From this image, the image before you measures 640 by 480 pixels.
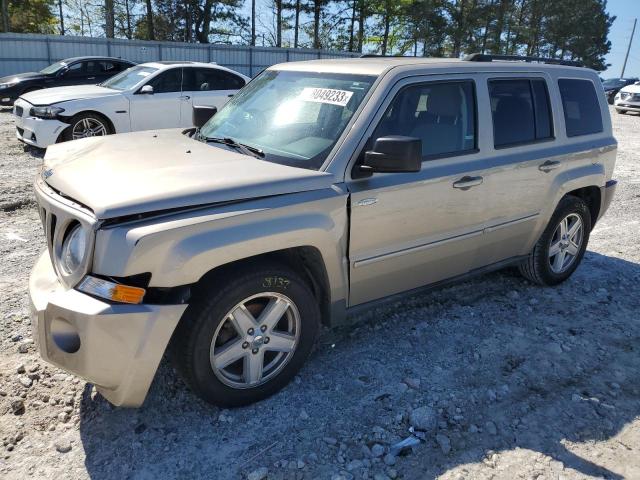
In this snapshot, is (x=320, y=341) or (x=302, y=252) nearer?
(x=302, y=252)

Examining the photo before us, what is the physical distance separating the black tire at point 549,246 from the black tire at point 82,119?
293 inches

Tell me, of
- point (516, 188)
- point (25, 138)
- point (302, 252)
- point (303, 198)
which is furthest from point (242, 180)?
point (25, 138)

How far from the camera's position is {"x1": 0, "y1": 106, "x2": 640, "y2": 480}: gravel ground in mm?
2779

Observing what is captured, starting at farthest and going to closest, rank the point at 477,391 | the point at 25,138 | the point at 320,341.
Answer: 1. the point at 25,138
2. the point at 320,341
3. the point at 477,391

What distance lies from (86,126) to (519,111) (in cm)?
757

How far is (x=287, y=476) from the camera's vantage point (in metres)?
2.68

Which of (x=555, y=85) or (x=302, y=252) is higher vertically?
(x=555, y=85)

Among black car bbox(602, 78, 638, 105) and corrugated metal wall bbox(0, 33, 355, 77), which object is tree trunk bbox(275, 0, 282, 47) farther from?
black car bbox(602, 78, 638, 105)

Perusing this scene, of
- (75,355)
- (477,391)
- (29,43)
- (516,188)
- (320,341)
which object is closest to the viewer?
(75,355)

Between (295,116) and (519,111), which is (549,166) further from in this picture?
(295,116)

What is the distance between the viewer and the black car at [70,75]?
14.0 meters

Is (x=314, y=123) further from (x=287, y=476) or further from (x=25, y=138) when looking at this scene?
(x=25, y=138)

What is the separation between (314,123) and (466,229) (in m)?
1.33

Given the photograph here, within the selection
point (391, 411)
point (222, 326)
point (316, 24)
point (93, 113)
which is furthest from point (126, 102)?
point (316, 24)
